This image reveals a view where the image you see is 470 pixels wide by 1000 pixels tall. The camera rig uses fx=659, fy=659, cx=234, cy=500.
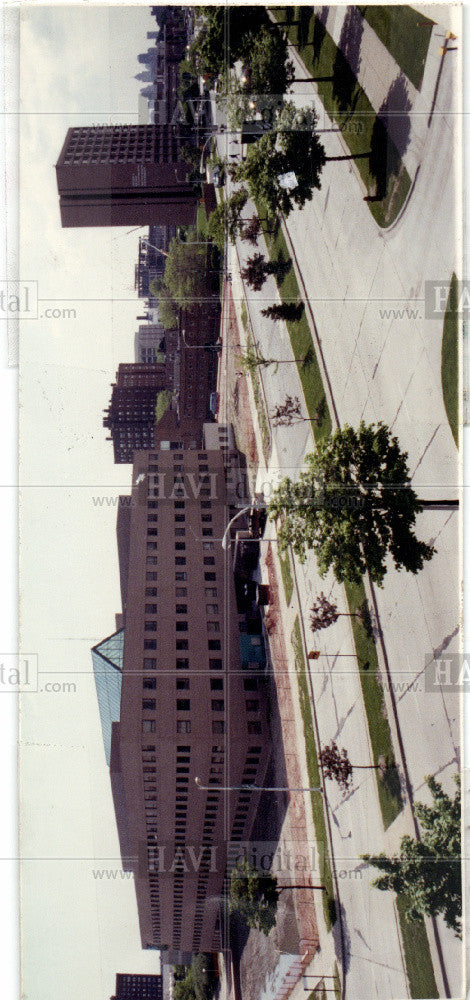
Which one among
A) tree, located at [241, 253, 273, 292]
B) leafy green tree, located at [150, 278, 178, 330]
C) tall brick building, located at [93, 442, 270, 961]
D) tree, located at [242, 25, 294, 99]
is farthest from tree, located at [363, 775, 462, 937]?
tree, located at [242, 25, 294, 99]

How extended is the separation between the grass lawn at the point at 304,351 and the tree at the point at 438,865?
5004mm

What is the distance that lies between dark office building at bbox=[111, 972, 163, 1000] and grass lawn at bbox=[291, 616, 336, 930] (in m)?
2.47

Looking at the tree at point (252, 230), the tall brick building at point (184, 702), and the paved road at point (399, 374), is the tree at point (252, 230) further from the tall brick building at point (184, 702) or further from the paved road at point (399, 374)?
the tall brick building at point (184, 702)

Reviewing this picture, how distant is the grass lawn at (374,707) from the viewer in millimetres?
8594

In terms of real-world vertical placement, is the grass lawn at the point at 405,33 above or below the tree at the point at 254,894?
above

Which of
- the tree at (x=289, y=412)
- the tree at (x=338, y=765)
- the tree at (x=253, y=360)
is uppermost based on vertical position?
the tree at (x=253, y=360)

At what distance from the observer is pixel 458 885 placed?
708 cm

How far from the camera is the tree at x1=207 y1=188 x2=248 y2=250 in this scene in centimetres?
849

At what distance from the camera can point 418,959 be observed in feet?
25.7

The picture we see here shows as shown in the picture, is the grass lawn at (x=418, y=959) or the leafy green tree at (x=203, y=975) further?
the leafy green tree at (x=203, y=975)

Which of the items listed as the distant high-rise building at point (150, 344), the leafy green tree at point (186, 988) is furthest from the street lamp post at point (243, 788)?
the distant high-rise building at point (150, 344)

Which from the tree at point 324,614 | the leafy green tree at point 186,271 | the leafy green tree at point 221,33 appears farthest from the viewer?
the tree at point 324,614

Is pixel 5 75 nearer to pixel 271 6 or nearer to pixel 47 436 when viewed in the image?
pixel 271 6

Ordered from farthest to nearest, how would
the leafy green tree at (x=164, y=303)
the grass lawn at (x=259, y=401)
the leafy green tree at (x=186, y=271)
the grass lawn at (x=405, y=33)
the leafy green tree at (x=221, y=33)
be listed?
1. the grass lawn at (x=259, y=401)
2. the leafy green tree at (x=164, y=303)
3. the leafy green tree at (x=186, y=271)
4. the leafy green tree at (x=221, y=33)
5. the grass lawn at (x=405, y=33)
